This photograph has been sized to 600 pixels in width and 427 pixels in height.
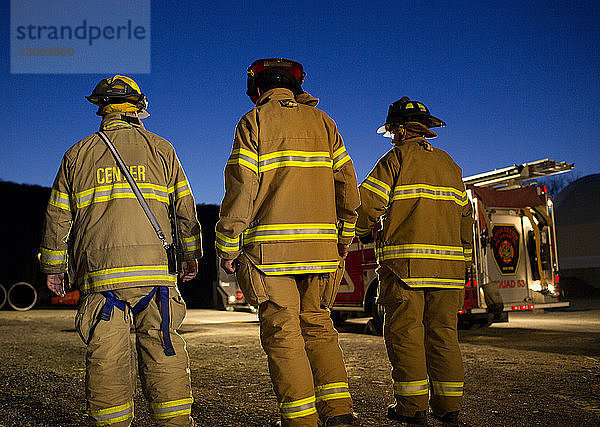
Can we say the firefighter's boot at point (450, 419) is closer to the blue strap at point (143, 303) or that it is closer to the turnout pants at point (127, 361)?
the turnout pants at point (127, 361)

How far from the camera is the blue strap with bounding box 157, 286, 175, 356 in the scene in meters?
3.08

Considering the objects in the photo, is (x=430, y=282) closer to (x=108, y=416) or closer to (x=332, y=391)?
(x=332, y=391)

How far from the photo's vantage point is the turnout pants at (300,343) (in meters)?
2.92

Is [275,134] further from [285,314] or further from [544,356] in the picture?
[544,356]

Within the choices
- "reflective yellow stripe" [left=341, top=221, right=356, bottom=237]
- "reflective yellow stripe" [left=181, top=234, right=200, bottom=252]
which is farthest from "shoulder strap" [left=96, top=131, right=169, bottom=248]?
"reflective yellow stripe" [left=341, top=221, right=356, bottom=237]

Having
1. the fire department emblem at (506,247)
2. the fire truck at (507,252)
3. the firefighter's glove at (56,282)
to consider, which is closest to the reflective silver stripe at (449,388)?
the firefighter's glove at (56,282)

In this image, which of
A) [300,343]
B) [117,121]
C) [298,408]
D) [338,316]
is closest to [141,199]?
[117,121]

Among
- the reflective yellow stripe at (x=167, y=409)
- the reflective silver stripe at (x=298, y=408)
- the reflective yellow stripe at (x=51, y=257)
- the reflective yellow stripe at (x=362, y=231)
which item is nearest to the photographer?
the reflective silver stripe at (x=298, y=408)

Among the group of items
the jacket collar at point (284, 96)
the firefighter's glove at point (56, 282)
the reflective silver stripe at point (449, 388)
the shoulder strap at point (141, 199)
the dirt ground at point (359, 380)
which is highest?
the jacket collar at point (284, 96)

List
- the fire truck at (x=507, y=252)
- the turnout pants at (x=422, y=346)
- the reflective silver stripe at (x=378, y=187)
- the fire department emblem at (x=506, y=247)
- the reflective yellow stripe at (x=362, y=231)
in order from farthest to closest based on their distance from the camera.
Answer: the fire department emblem at (x=506, y=247)
the fire truck at (x=507, y=252)
the reflective yellow stripe at (x=362, y=231)
the reflective silver stripe at (x=378, y=187)
the turnout pants at (x=422, y=346)

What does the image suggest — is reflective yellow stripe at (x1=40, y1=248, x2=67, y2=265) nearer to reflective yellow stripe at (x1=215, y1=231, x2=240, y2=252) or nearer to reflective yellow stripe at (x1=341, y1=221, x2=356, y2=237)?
reflective yellow stripe at (x1=215, y1=231, x2=240, y2=252)

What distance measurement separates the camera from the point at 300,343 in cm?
300

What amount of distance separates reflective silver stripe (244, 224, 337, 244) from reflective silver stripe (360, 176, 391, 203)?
0.81 m

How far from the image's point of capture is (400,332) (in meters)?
3.70
